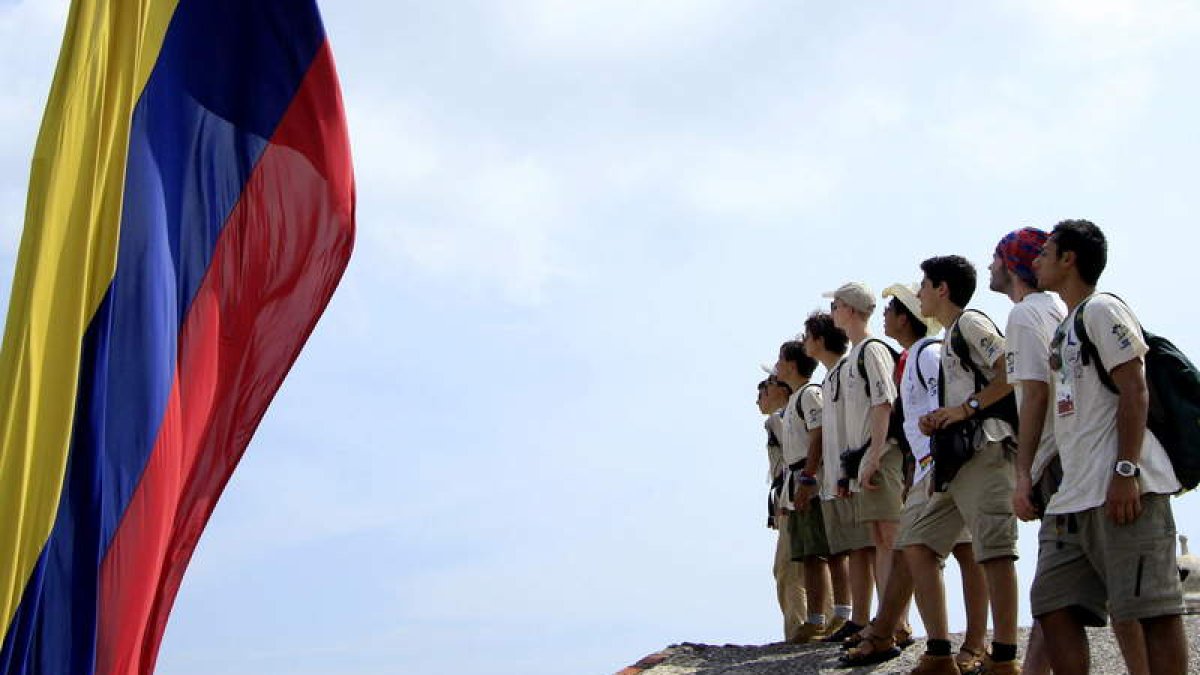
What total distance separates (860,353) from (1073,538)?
12.0ft

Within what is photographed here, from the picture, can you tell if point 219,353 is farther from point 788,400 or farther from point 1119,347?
point 788,400

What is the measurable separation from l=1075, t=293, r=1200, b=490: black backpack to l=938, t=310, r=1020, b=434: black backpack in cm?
174

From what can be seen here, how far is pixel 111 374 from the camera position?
466cm

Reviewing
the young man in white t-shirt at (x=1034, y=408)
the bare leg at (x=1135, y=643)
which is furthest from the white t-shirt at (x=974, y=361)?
the bare leg at (x=1135, y=643)

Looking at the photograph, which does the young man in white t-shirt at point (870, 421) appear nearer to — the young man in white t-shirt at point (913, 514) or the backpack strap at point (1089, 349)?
the young man in white t-shirt at point (913, 514)

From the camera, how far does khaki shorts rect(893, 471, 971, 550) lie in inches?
314

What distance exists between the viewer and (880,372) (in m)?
9.47

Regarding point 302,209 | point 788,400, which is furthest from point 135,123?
point 788,400

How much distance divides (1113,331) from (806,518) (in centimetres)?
494

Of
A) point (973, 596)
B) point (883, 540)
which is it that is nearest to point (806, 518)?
point (883, 540)

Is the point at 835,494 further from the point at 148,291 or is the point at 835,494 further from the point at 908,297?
the point at 148,291

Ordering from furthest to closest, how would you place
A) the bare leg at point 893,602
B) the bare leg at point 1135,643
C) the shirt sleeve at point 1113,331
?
the bare leg at point 893,602 < the shirt sleeve at point 1113,331 < the bare leg at point 1135,643

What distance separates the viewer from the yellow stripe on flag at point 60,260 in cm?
427

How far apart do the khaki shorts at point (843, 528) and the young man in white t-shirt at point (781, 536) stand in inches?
44.2
